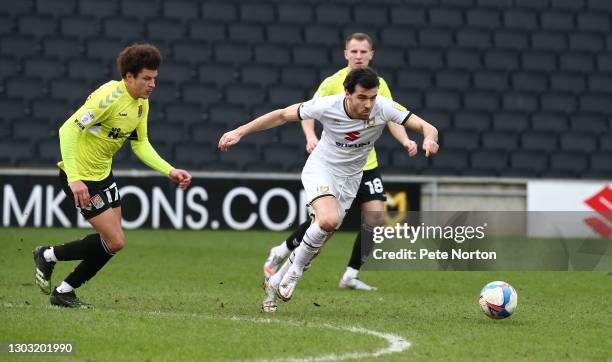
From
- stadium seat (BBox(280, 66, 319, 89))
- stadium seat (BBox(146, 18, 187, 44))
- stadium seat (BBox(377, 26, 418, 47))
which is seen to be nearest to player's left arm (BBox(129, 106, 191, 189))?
stadium seat (BBox(280, 66, 319, 89))

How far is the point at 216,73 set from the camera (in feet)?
62.0

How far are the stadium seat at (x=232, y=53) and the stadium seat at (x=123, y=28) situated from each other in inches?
54.5

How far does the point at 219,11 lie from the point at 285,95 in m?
2.21

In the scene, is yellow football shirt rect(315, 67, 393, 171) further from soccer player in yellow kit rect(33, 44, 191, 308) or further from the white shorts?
soccer player in yellow kit rect(33, 44, 191, 308)

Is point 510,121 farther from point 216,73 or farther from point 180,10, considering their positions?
point 180,10

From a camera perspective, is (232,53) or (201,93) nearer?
(201,93)

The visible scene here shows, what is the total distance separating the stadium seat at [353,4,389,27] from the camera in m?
19.9

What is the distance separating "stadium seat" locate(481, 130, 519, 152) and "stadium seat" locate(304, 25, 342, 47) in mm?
Answer: 3169

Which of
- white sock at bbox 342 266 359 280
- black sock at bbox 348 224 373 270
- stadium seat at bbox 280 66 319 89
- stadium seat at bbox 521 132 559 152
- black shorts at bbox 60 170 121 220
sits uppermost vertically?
stadium seat at bbox 280 66 319 89

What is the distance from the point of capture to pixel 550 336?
6980mm

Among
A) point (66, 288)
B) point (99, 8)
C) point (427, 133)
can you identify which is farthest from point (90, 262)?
point (99, 8)

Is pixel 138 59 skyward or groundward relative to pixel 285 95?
skyward

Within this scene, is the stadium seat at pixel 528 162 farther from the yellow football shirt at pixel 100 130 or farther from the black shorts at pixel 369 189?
the yellow football shirt at pixel 100 130

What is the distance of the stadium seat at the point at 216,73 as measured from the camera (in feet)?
61.8
